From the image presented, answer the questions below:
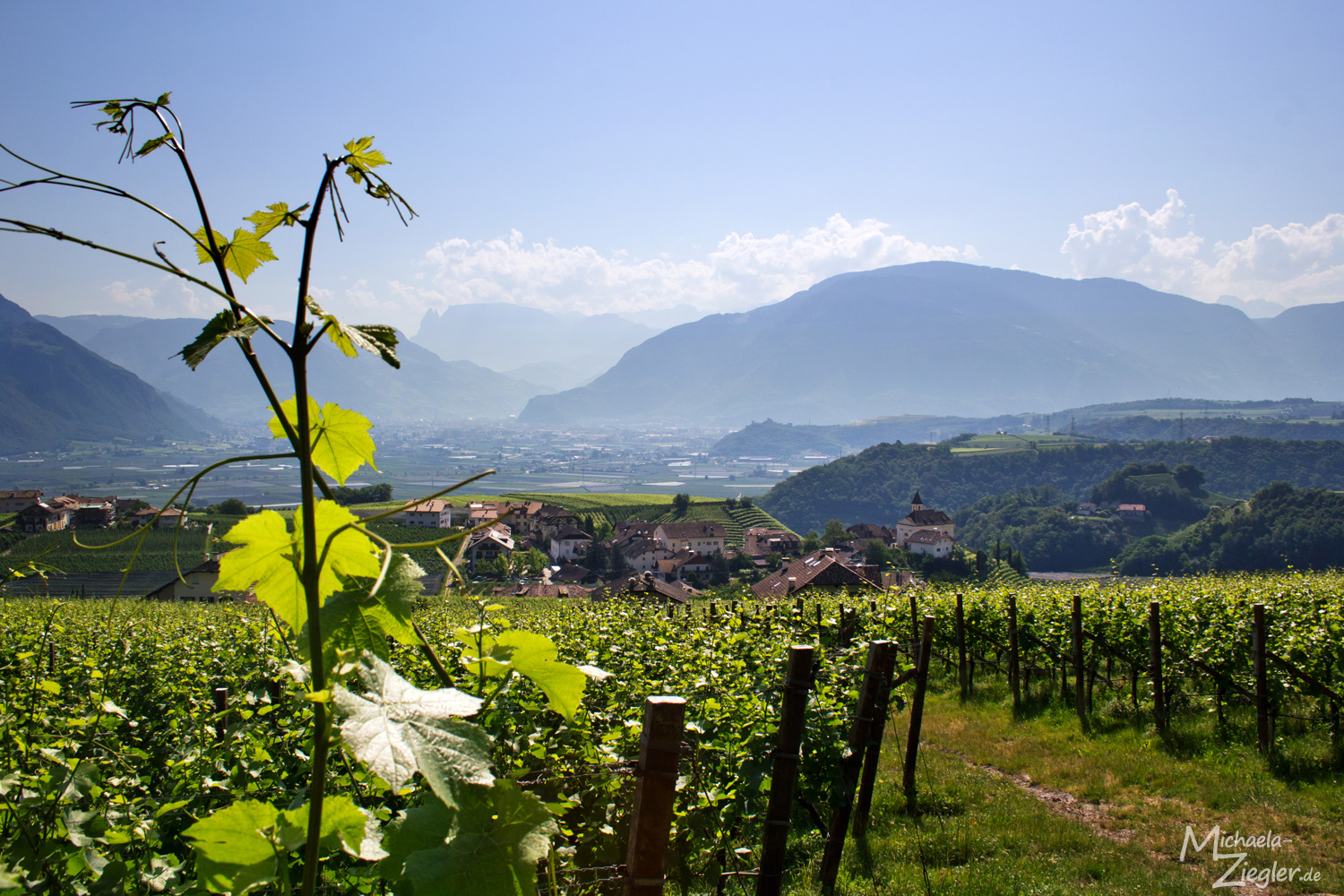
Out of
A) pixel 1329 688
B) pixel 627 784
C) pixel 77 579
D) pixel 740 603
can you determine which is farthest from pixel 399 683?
pixel 77 579

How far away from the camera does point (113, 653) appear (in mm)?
5133

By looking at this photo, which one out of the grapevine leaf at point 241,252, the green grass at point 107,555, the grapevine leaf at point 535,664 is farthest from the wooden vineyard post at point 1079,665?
Answer: the green grass at point 107,555

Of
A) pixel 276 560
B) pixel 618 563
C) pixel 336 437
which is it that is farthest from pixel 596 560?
pixel 276 560

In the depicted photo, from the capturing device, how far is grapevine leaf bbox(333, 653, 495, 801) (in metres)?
0.55

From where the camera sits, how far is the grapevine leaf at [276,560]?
70 centimetres

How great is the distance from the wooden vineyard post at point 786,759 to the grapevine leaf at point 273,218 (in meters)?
2.37

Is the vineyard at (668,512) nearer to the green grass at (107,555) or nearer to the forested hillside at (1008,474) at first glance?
the forested hillside at (1008,474)

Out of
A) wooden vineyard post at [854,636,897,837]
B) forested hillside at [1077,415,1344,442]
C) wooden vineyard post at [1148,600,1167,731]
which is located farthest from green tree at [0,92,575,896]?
forested hillside at [1077,415,1344,442]

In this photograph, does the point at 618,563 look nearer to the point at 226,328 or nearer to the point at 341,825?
the point at 341,825

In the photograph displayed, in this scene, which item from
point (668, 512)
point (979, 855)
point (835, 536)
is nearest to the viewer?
point (979, 855)

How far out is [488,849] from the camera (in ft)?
2.36

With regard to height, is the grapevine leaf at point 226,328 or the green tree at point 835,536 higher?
the grapevine leaf at point 226,328

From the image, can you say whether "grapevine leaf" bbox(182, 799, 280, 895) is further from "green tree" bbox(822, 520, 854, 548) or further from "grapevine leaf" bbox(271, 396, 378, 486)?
"green tree" bbox(822, 520, 854, 548)

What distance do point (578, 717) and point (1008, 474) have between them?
447ft
